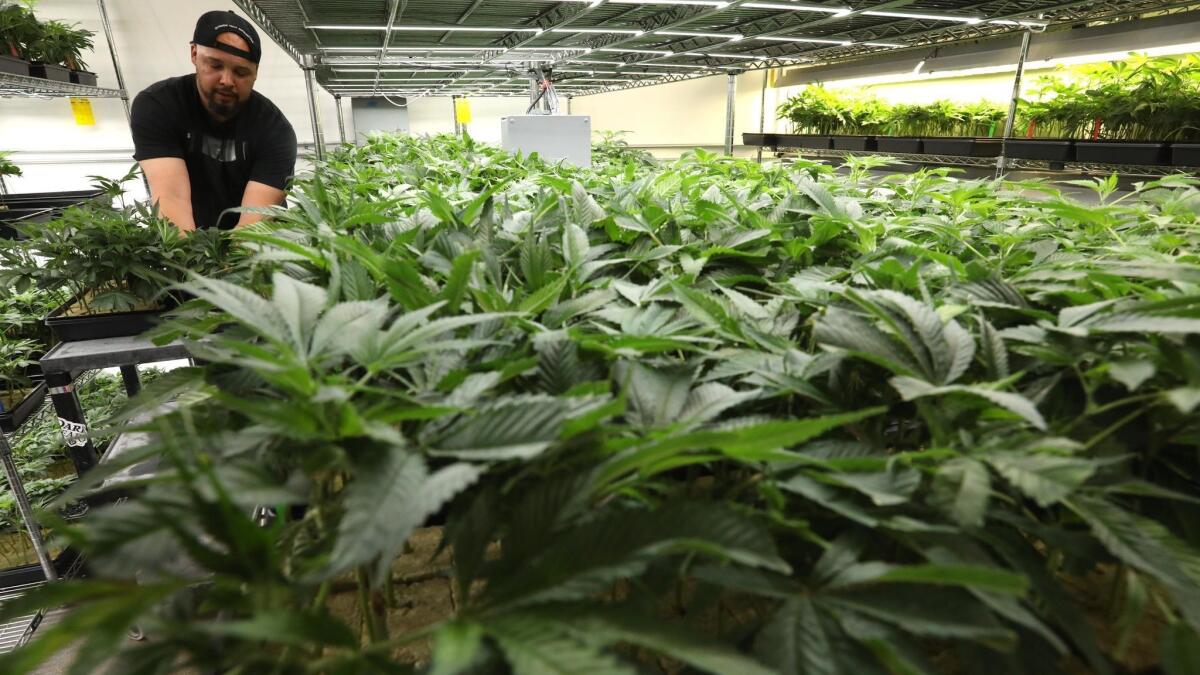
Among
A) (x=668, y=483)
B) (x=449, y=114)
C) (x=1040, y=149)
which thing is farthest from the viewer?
(x=449, y=114)

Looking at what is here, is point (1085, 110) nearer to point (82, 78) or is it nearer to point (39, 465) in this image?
point (39, 465)

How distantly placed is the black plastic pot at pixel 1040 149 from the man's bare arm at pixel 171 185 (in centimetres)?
346

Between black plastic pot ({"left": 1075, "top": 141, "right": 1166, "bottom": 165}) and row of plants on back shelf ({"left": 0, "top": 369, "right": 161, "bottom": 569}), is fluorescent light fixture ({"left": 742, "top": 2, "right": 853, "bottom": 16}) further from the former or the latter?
row of plants on back shelf ({"left": 0, "top": 369, "right": 161, "bottom": 569})

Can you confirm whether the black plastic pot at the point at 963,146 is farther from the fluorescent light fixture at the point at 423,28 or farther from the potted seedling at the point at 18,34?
the potted seedling at the point at 18,34

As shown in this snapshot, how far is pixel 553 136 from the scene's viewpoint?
100 inches

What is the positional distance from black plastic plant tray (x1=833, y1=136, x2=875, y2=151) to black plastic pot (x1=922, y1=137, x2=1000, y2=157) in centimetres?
57

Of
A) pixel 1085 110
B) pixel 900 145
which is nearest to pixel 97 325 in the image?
pixel 1085 110

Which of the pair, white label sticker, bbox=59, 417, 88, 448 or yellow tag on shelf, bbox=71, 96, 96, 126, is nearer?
white label sticker, bbox=59, 417, 88, 448

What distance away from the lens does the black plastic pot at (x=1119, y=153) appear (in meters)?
2.38

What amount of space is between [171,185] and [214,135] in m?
0.27

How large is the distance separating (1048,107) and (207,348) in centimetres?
399

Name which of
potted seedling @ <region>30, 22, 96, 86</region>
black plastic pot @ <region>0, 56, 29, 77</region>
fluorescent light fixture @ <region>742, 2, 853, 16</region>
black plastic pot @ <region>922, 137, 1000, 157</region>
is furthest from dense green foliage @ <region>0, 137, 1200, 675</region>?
potted seedling @ <region>30, 22, 96, 86</region>

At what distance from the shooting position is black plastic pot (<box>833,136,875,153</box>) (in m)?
4.21

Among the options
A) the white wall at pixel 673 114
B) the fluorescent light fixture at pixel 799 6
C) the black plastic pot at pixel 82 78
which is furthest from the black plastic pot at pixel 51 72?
the white wall at pixel 673 114
